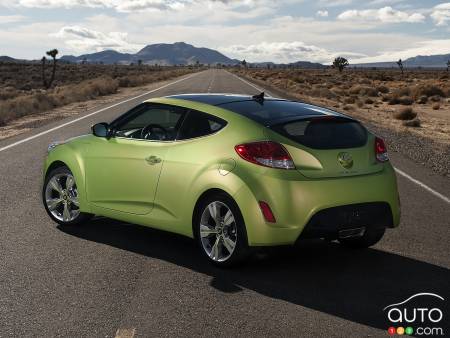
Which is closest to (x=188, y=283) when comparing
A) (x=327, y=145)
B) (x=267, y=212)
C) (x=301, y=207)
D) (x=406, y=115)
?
(x=267, y=212)

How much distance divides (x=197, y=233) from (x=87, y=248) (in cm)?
126

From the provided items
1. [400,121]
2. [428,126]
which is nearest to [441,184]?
[428,126]

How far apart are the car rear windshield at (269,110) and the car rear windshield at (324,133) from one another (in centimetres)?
13

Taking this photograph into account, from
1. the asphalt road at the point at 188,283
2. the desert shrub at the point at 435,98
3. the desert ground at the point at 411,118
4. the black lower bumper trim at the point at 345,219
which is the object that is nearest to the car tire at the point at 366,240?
the asphalt road at the point at 188,283

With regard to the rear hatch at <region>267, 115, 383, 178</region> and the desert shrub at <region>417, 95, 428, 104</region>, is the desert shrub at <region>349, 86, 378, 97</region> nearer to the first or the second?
the desert shrub at <region>417, 95, 428, 104</region>

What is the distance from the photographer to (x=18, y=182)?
9.79m

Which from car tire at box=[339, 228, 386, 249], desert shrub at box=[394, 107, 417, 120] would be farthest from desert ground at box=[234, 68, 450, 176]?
car tire at box=[339, 228, 386, 249]

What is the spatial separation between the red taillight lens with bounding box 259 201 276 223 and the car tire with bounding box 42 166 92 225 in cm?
265

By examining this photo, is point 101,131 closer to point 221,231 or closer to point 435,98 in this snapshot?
point 221,231

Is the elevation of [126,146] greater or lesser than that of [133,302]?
greater

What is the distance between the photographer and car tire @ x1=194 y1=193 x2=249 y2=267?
17.8 ft

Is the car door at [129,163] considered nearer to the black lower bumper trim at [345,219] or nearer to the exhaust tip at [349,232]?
the black lower bumper trim at [345,219]

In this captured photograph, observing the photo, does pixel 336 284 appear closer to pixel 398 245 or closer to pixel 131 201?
pixel 398 245

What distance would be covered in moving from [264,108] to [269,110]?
77mm
